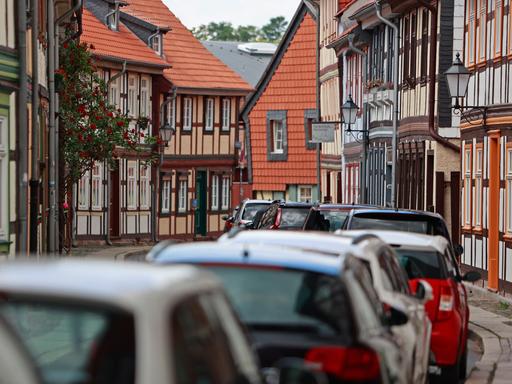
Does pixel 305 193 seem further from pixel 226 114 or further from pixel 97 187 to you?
pixel 97 187

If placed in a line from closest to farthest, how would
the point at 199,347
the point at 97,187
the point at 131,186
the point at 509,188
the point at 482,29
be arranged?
the point at 199,347 → the point at 509,188 → the point at 482,29 → the point at 97,187 → the point at 131,186

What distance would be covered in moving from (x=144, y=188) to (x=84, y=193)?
6368mm

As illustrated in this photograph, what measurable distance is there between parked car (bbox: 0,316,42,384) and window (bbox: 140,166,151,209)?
5266 cm

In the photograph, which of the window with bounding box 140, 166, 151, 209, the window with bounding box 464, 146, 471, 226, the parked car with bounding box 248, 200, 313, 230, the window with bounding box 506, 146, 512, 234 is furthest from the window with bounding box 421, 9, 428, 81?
the window with bounding box 140, 166, 151, 209

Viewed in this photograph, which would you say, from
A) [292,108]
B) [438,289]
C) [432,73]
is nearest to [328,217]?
[438,289]

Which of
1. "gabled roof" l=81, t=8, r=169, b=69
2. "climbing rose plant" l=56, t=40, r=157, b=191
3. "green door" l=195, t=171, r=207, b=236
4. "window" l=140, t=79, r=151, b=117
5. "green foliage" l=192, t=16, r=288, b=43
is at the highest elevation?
"green foliage" l=192, t=16, r=288, b=43

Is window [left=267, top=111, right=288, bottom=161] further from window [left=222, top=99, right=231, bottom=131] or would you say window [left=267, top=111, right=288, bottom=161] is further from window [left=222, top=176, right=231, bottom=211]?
window [left=222, top=99, right=231, bottom=131]

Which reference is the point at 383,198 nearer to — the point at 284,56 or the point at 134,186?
the point at 134,186

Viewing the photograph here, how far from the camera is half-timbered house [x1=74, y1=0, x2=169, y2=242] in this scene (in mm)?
52500

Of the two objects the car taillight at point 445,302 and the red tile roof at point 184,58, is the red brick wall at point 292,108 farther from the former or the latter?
the car taillight at point 445,302

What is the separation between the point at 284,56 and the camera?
233ft

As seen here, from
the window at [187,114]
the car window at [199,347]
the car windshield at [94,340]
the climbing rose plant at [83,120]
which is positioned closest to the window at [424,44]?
the climbing rose plant at [83,120]

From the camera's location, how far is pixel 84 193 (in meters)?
52.0

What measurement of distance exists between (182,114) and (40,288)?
57701mm
